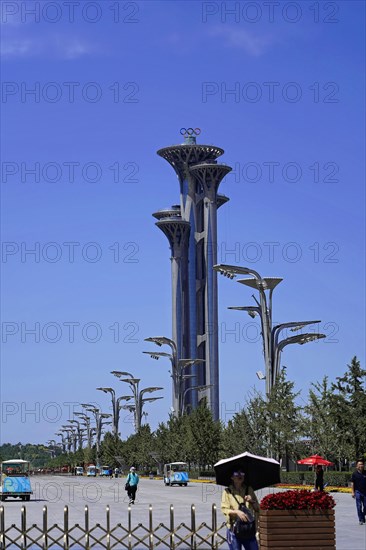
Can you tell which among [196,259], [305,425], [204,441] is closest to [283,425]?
[305,425]

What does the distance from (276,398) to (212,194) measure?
9717 centimetres

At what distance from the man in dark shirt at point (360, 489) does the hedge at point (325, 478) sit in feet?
85.8

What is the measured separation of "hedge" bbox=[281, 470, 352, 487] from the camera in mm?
52947

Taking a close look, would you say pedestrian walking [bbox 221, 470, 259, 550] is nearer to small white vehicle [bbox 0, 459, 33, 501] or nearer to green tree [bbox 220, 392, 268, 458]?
small white vehicle [bbox 0, 459, 33, 501]

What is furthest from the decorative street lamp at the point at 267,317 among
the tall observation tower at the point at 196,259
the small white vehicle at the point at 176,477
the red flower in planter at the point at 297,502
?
the tall observation tower at the point at 196,259

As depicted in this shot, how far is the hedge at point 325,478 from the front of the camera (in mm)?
52947

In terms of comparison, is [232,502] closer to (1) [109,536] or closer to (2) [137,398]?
(1) [109,536]

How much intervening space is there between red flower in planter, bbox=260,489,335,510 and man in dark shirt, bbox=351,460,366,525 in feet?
28.7

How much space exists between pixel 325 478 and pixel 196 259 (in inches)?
4413

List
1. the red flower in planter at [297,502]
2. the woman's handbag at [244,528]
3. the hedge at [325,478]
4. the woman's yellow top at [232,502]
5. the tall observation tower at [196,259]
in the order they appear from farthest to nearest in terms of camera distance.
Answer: the tall observation tower at [196,259] → the hedge at [325,478] → the red flower in planter at [297,502] → the woman's yellow top at [232,502] → the woman's handbag at [244,528]

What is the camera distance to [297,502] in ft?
59.6

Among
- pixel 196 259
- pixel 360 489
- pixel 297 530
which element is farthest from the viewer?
pixel 196 259

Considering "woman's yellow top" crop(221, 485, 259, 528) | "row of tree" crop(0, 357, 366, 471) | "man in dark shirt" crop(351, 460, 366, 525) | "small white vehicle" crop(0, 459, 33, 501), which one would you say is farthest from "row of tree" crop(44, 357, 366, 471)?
"woman's yellow top" crop(221, 485, 259, 528)

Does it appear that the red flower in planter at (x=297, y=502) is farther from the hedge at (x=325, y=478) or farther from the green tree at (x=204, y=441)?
the green tree at (x=204, y=441)
